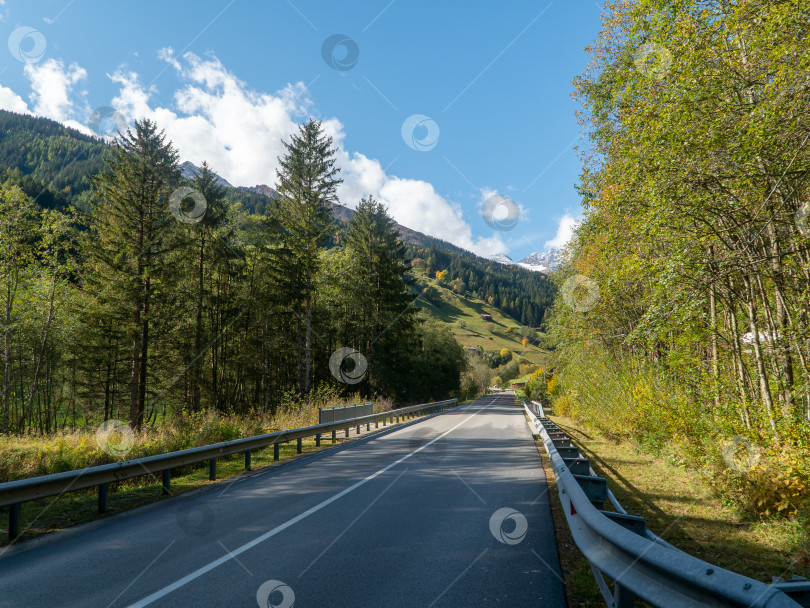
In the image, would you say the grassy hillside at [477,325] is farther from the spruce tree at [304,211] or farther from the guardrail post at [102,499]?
the guardrail post at [102,499]

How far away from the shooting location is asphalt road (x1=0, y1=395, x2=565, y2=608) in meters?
3.70

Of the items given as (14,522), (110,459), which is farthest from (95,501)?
(110,459)

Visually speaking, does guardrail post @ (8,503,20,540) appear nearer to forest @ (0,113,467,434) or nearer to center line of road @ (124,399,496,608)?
center line of road @ (124,399,496,608)

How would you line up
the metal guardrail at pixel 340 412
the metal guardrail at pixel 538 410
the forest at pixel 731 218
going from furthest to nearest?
the metal guardrail at pixel 538 410, the metal guardrail at pixel 340 412, the forest at pixel 731 218

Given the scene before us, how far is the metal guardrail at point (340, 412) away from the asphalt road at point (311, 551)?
7.04 meters

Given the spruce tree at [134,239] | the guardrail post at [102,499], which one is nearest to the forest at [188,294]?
the spruce tree at [134,239]

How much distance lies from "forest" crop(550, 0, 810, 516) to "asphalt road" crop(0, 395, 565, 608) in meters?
3.18

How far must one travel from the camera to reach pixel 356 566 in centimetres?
429

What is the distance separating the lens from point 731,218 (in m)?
7.30

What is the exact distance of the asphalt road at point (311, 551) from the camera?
12.1ft

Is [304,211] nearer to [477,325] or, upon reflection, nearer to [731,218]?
[731,218]

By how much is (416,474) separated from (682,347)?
6591 millimetres

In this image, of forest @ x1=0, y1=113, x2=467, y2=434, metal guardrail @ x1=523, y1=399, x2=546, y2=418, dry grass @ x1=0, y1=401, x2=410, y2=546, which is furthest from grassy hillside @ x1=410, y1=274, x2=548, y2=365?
dry grass @ x1=0, y1=401, x2=410, y2=546

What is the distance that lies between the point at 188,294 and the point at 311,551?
24532mm
